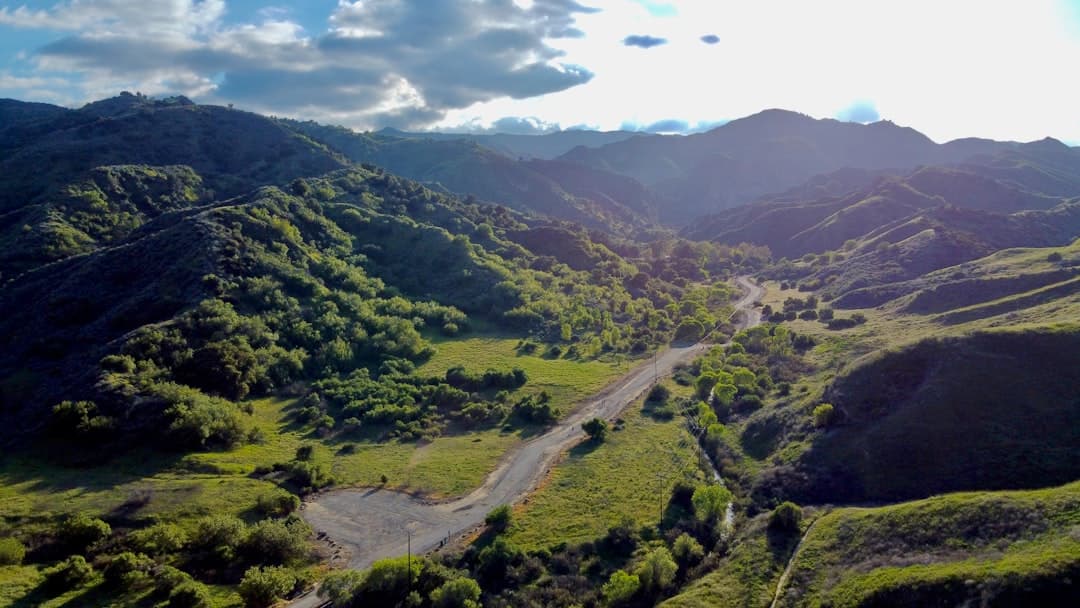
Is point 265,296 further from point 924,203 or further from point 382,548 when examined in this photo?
point 924,203

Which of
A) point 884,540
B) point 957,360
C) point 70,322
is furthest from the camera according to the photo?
point 70,322

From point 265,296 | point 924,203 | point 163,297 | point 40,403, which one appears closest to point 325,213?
point 265,296

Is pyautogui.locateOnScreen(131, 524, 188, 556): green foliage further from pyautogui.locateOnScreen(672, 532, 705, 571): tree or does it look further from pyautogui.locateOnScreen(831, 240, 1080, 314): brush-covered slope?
pyautogui.locateOnScreen(831, 240, 1080, 314): brush-covered slope

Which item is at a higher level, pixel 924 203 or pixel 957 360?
pixel 924 203

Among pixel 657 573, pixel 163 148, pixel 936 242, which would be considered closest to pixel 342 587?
pixel 657 573

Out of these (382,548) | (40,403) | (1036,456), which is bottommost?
(382,548)

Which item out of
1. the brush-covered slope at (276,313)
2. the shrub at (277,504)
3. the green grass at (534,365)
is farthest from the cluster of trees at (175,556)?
the green grass at (534,365)

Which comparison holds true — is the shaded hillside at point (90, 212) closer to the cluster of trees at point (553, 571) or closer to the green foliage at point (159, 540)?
the green foliage at point (159, 540)
